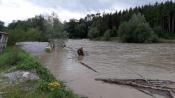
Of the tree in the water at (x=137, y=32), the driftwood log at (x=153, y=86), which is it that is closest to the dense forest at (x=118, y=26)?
the tree in the water at (x=137, y=32)

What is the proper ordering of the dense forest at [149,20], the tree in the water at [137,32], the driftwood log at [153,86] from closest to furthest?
the driftwood log at [153,86] < the tree in the water at [137,32] < the dense forest at [149,20]

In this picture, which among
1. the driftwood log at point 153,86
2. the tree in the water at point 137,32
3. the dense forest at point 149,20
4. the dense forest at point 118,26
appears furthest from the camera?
the dense forest at point 149,20

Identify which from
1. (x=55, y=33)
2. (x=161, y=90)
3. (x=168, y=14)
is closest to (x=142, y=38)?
(x=168, y=14)

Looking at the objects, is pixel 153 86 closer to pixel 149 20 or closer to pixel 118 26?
pixel 149 20

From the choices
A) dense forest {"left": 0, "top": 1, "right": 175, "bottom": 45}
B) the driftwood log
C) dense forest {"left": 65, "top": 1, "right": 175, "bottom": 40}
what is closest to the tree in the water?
dense forest {"left": 0, "top": 1, "right": 175, "bottom": 45}

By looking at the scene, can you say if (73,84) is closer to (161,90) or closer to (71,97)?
(161,90)

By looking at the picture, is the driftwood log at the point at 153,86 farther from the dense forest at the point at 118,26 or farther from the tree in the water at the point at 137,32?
the tree in the water at the point at 137,32

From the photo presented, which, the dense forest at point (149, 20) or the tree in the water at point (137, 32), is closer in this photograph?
the tree in the water at point (137, 32)

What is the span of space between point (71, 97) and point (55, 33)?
48490mm

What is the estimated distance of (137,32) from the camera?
9006cm

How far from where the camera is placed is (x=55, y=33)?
58.6 meters

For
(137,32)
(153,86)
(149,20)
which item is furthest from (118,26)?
(153,86)

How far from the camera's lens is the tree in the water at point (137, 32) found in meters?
89.1

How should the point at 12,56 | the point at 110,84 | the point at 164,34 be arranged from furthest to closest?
1. the point at 164,34
2. the point at 12,56
3. the point at 110,84
